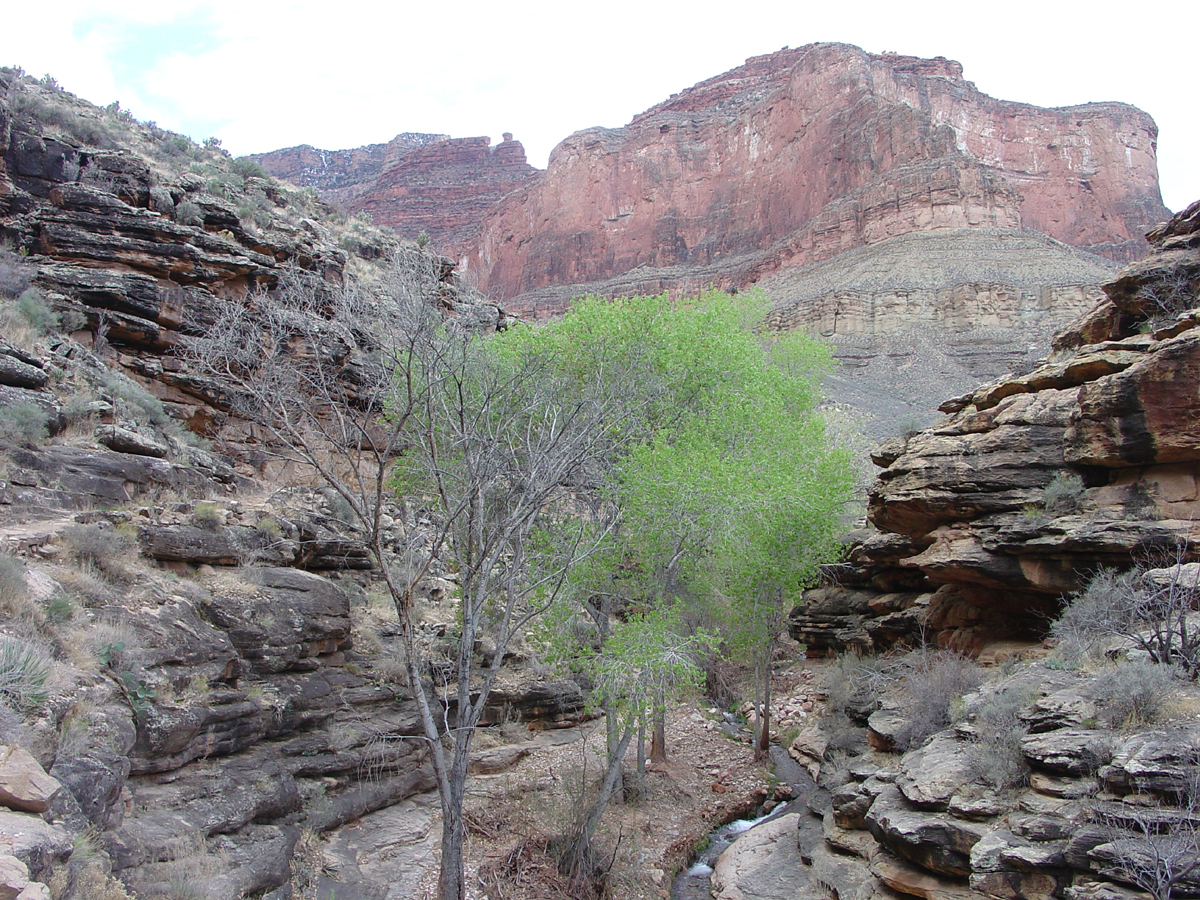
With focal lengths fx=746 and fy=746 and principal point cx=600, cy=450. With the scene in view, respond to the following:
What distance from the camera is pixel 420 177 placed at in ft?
438

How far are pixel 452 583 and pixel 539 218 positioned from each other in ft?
321

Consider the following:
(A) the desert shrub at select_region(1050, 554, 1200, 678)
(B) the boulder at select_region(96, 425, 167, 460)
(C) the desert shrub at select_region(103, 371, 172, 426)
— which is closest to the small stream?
(A) the desert shrub at select_region(1050, 554, 1200, 678)

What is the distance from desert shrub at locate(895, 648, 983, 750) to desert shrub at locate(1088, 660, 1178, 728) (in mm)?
2852

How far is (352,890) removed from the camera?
854 cm

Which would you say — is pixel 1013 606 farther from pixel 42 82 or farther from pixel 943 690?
pixel 42 82

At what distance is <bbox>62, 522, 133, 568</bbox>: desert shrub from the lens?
8.65 metres

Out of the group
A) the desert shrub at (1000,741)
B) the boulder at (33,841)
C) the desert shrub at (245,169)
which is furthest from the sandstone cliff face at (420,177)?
the boulder at (33,841)

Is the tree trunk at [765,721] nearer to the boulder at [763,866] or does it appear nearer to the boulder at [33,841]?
the boulder at [763,866]

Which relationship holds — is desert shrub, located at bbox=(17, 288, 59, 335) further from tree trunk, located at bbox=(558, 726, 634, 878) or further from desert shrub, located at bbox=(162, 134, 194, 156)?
desert shrub, located at bbox=(162, 134, 194, 156)

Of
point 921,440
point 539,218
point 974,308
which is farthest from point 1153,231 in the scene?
point 539,218

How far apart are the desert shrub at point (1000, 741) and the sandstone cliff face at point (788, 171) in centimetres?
6914

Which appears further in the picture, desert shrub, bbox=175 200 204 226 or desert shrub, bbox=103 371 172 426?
desert shrub, bbox=175 200 204 226

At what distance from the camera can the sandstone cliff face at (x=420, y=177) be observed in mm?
127375

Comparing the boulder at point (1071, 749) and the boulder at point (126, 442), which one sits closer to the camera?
the boulder at point (1071, 749)
